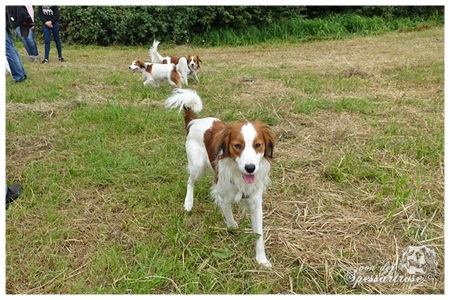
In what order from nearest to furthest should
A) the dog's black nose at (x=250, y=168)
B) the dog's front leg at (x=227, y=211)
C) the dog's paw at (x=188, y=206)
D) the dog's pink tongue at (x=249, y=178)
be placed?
the dog's black nose at (x=250, y=168) < the dog's pink tongue at (x=249, y=178) < the dog's front leg at (x=227, y=211) < the dog's paw at (x=188, y=206)

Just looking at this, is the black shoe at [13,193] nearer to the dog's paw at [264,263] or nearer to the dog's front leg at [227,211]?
the dog's front leg at [227,211]

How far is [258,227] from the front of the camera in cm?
230

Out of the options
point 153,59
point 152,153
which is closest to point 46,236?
point 152,153

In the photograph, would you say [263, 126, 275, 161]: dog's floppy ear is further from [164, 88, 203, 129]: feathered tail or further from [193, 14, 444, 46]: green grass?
[193, 14, 444, 46]: green grass

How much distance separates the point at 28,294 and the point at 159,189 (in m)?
1.24

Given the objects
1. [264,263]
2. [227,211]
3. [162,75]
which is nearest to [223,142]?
[227,211]

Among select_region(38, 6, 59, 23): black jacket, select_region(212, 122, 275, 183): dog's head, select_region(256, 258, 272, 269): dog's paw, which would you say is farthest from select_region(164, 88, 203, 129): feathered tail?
select_region(38, 6, 59, 23): black jacket

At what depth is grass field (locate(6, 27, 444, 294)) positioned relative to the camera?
2.16m

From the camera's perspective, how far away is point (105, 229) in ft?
8.42

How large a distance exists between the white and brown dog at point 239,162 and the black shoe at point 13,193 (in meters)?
1.39

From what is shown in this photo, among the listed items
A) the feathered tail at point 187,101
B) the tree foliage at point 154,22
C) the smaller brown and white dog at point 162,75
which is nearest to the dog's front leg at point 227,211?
the feathered tail at point 187,101

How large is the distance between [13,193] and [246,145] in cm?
205

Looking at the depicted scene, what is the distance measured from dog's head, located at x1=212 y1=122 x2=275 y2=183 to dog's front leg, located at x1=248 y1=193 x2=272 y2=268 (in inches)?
9.9

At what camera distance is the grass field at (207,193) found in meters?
2.16
